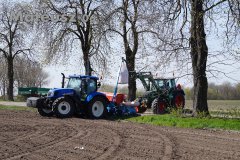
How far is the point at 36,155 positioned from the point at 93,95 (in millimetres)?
11377

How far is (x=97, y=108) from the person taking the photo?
21.0 m

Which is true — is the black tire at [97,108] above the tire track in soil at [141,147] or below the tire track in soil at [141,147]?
above

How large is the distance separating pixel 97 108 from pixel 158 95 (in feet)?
17.6

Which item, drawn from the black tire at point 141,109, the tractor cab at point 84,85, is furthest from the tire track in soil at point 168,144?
the black tire at point 141,109

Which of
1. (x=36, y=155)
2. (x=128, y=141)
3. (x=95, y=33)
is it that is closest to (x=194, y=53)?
(x=128, y=141)

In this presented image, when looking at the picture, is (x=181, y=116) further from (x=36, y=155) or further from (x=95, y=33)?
(x=95, y=33)

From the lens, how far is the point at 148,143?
11.3 m

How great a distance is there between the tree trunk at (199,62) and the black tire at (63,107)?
6205 mm

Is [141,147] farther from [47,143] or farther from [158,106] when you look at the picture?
[158,106]

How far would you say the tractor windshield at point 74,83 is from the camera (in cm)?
2118

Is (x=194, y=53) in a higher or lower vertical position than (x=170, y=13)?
lower

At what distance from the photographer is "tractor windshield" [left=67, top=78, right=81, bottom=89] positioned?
21180mm

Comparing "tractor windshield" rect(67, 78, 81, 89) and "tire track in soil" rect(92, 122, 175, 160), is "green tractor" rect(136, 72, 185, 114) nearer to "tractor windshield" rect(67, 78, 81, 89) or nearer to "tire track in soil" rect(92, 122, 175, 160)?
"tractor windshield" rect(67, 78, 81, 89)

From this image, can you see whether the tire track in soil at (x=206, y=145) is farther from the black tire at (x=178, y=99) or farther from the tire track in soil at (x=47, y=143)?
the black tire at (x=178, y=99)
